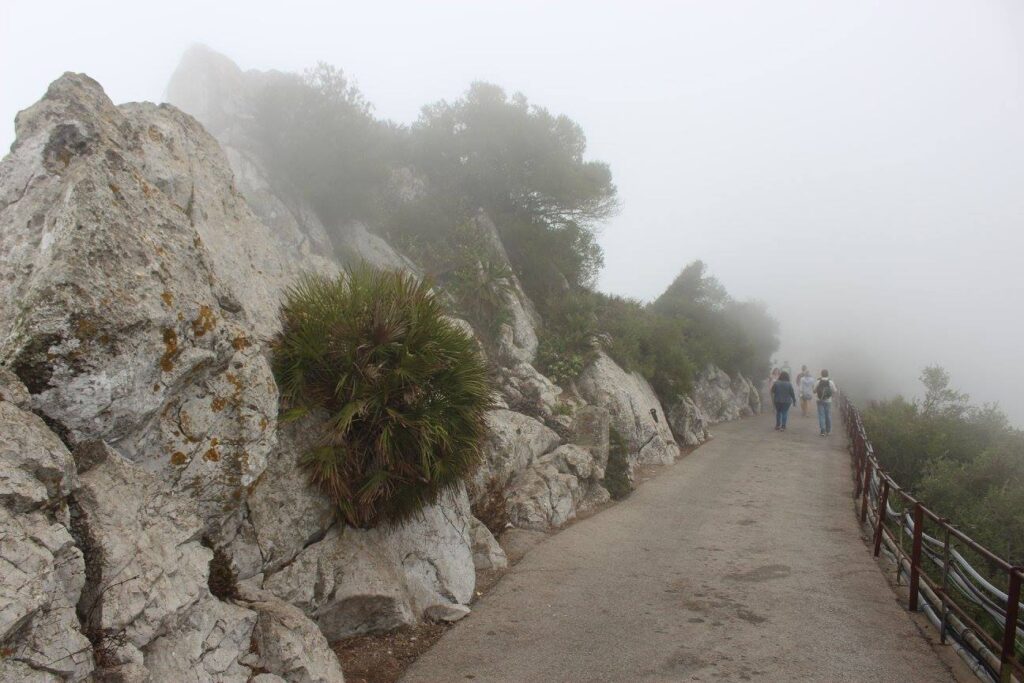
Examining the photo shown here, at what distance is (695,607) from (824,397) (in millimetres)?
15665

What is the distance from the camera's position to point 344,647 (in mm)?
5562

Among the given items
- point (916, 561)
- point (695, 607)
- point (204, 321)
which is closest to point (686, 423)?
point (916, 561)

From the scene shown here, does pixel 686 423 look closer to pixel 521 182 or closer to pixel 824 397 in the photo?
pixel 824 397

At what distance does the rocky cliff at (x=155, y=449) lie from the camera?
3.37m

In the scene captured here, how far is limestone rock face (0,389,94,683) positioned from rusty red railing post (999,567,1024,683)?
590 centimetres

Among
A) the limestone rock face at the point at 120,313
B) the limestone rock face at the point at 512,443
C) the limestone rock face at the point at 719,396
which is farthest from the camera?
the limestone rock face at the point at 719,396

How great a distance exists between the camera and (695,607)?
22.0ft

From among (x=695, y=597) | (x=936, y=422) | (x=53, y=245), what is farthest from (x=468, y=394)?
(x=936, y=422)

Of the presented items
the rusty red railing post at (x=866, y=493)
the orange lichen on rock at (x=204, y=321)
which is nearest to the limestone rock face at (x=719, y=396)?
the rusty red railing post at (x=866, y=493)

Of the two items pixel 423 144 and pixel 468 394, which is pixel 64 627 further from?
pixel 423 144

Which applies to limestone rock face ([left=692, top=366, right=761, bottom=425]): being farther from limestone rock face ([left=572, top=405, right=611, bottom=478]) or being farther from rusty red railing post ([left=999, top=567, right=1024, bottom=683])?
rusty red railing post ([left=999, top=567, right=1024, bottom=683])

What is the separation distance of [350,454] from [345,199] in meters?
12.7

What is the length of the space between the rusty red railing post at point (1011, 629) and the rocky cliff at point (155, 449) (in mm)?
4556

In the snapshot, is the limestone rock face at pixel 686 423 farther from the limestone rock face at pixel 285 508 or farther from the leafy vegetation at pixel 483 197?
the limestone rock face at pixel 285 508
